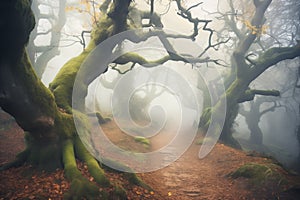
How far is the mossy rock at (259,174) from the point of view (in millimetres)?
6961

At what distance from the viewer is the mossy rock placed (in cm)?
696

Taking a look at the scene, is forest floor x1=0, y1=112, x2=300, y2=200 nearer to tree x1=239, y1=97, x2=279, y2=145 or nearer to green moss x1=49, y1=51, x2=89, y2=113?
green moss x1=49, y1=51, x2=89, y2=113

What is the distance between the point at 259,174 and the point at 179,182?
113 inches

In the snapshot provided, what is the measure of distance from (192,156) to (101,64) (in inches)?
301

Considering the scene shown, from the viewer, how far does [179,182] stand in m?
7.94

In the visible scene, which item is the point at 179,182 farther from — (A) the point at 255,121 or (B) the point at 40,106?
(A) the point at 255,121

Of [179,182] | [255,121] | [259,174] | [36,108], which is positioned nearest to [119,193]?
[36,108]

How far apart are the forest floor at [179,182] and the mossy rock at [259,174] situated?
10 cm

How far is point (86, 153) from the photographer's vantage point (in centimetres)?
629

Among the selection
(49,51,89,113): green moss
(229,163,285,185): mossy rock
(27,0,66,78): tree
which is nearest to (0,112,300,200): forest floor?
(229,163,285,185): mossy rock

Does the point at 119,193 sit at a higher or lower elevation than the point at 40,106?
lower

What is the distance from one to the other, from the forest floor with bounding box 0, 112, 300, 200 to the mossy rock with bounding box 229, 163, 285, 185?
96 mm

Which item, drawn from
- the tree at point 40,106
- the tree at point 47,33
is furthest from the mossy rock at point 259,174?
the tree at point 47,33

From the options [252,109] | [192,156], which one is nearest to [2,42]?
[192,156]
